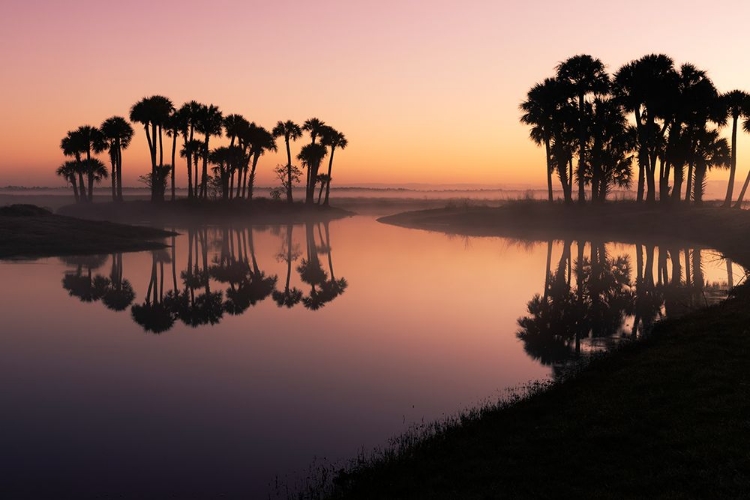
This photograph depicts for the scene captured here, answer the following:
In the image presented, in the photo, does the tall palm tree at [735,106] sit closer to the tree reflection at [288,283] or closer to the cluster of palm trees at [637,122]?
the cluster of palm trees at [637,122]

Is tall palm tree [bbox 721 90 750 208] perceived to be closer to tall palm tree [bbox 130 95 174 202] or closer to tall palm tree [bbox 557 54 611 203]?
tall palm tree [bbox 557 54 611 203]

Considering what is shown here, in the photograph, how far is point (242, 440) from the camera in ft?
37.5

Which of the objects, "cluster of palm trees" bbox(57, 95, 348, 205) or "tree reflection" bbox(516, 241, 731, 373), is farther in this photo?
"cluster of palm trees" bbox(57, 95, 348, 205)

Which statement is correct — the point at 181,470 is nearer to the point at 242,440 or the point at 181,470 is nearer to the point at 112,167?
the point at 242,440

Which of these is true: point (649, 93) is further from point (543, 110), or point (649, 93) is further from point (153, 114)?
point (153, 114)

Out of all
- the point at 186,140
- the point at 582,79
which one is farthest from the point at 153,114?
the point at 582,79

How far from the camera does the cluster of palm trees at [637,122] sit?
66188 mm

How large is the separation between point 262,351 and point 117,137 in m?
84.7

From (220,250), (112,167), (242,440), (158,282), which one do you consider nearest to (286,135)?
(112,167)

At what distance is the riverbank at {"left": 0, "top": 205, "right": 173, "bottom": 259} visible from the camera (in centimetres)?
4434

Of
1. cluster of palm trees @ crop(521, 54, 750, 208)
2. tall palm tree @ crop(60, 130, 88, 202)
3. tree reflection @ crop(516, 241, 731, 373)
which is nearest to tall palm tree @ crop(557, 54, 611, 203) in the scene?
cluster of palm trees @ crop(521, 54, 750, 208)

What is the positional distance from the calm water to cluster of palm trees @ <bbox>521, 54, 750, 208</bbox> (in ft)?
109

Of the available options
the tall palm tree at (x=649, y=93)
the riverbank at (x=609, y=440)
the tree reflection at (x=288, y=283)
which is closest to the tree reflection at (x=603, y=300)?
the riverbank at (x=609, y=440)

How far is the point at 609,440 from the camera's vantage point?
1011cm
